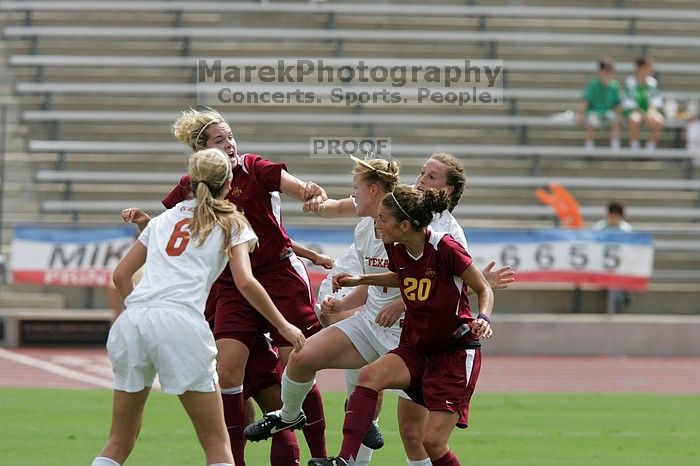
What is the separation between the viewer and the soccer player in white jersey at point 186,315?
5.89 meters

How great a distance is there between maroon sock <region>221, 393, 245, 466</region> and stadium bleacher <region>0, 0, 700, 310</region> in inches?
459

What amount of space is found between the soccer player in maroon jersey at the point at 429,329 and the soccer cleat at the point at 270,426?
2.13 ft

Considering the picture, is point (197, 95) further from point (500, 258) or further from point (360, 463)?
point (360, 463)

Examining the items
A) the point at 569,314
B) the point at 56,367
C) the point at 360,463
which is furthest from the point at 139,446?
the point at 569,314

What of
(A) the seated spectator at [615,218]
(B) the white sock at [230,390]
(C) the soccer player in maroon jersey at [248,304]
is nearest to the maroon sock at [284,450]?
(C) the soccer player in maroon jersey at [248,304]

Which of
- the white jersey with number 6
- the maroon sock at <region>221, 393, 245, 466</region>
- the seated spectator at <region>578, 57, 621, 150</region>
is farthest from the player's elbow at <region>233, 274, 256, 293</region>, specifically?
the seated spectator at <region>578, 57, 621, 150</region>

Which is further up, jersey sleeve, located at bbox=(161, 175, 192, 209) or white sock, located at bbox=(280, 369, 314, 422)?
jersey sleeve, located at bbox=(161, 175, 192, 209)

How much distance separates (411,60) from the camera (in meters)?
21.7

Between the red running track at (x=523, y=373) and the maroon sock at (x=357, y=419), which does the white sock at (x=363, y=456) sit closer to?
the maroon sock at (x=357, y=419)

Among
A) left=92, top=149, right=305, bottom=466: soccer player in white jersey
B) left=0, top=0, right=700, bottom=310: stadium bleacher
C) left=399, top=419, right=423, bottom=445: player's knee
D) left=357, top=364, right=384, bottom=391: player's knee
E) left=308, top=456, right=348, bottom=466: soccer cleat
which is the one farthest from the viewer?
left=0, top=0, right=700, bottom=310: stadium bleacher

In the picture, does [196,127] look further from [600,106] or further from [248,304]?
[600,106]

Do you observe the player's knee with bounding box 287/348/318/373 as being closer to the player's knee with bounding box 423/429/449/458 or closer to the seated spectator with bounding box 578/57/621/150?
the player's knee with bounding box 423/429/449/458

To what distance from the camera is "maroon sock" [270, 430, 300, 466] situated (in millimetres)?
7457

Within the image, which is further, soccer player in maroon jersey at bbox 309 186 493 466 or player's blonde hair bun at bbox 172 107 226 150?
player's blonde hair bun at bbox 172 107 226 150
